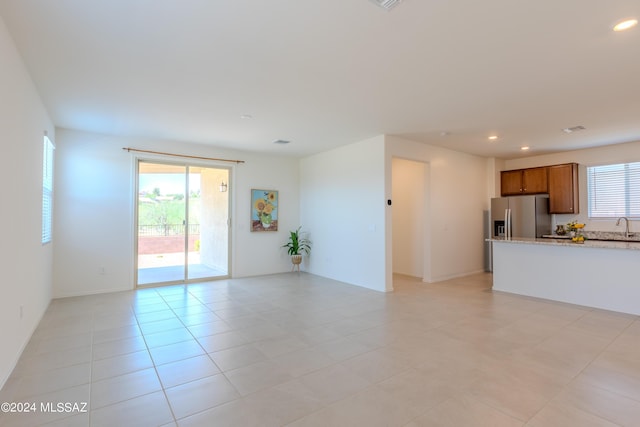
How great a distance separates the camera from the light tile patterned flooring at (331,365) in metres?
2.02

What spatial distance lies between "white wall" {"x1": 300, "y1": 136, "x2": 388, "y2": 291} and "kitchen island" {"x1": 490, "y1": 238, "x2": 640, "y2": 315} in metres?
2.19

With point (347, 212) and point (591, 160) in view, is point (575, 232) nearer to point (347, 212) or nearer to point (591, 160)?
point (591, 160)

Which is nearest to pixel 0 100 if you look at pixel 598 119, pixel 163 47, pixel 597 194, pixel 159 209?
pixel 163 47

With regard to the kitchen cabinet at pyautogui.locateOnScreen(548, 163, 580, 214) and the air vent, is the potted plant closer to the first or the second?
the air vent

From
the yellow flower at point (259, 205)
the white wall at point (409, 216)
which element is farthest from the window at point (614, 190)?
the yellow flower at point (259, 205)

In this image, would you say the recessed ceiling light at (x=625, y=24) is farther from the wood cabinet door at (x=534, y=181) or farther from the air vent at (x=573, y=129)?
the wood cabinet door at (x=534, y=181)

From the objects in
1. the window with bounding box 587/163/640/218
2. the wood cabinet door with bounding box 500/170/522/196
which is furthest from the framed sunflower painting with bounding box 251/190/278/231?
the window with bounding box 587/163/640/218

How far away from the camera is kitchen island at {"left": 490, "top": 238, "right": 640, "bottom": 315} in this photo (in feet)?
13.6

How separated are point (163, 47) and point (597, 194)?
7.84 metres

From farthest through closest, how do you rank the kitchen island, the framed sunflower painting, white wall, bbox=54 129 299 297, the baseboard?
the framed sunflower painting
the baseboard
white wall, bbox=54 129 299 297
the kitchen island

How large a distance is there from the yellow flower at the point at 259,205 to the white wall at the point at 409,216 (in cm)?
299

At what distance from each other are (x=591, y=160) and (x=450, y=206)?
114 inches

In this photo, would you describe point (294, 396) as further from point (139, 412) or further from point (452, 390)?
point (452, 390)

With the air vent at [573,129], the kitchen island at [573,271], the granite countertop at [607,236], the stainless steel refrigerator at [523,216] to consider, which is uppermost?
the air vent at [573,129]
